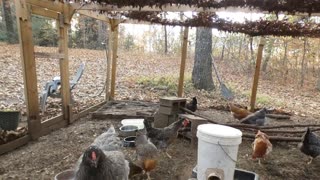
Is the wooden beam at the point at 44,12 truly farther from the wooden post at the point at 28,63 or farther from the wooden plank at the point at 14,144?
the wooden plank at the point at 14,144

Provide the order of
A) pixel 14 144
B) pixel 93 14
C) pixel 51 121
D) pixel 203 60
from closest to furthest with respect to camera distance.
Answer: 1. pixel 14 144
2. pixel 51 121
3. pixel 93 14
4. pixel 203 60

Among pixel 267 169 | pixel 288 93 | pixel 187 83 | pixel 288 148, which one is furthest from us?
pixel 288 93

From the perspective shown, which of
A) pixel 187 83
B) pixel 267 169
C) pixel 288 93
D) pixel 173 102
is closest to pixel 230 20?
pixel 173 102

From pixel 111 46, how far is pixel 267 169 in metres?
4.46

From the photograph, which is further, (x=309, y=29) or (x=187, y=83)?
(x=187, y=83)

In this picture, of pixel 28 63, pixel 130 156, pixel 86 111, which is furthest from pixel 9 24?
pixel 130 156

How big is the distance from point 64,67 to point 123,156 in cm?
254

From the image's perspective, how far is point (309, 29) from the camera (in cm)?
523

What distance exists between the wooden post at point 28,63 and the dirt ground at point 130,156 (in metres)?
0.30

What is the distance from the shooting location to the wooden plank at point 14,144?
3391mm

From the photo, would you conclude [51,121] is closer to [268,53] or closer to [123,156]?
[123,156]

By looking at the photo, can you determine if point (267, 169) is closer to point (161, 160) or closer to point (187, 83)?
point (161, 160)

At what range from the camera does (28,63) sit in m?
3.69

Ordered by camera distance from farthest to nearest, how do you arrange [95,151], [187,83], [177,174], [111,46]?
[187,83], [111,46], [177,174], [95,151]
